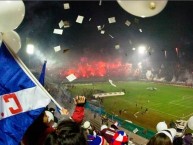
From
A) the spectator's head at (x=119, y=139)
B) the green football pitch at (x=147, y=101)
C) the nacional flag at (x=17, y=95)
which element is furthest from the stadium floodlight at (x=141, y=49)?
the nacional flag at (x=17, y=95)

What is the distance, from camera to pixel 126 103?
8180mm

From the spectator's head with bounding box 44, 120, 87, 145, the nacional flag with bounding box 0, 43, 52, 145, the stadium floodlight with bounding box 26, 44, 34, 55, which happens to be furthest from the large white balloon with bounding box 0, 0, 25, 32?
the stadium floodlight with bounding box 26, 44, 34, 55

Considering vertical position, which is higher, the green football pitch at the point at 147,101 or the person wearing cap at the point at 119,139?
the person wearing cap at the point at 119,139

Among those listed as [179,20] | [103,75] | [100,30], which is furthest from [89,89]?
[179,20]

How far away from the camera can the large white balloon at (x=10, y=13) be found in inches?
82.1

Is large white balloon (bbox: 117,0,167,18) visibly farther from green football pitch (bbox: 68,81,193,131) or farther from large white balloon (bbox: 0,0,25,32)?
green football pitch (bbox: 68,81,193,131)

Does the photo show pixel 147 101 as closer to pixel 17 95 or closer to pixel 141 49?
pixel 141 49

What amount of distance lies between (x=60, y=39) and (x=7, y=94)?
19.8ft

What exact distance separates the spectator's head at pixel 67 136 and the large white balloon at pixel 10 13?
1067 millimetres

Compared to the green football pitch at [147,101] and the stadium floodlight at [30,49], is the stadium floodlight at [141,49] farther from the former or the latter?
the stadium floodlight at [30,49]

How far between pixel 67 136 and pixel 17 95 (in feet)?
2.87

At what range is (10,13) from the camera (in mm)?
2102

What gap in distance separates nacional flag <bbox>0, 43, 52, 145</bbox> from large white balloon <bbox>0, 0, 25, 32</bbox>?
0.18 meters

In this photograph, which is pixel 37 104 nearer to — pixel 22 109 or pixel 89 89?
pixel 22 109
